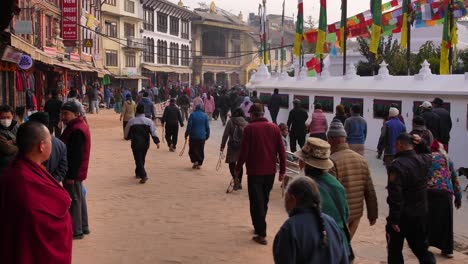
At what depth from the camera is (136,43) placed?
51688 millimetres

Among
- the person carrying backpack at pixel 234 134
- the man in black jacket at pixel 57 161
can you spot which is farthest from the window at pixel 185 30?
the man in black jacket at pixel 57 161

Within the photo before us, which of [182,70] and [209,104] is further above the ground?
[182,70]

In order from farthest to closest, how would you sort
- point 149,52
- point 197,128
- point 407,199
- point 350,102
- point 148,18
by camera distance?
point 148,18
point 149,52
point 350,102
point 197,128
point 407,199

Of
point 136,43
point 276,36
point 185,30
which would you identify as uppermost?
point 276,36

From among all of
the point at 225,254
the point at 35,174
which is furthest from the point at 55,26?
the point at 35,174

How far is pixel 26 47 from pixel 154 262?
11.4 meters

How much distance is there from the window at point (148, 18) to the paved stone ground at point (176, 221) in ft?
144

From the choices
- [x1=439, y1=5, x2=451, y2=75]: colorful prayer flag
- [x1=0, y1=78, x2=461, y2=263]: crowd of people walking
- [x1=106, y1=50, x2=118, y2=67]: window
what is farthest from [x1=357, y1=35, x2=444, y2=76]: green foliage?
[x1=106, y1=50, x2=118, y2=67]: window

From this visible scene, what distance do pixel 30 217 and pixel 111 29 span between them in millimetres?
47633

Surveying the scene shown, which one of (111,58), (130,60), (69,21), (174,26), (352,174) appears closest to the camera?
(352,174)

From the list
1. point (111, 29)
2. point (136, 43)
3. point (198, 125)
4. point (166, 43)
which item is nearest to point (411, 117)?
point (198, 125)

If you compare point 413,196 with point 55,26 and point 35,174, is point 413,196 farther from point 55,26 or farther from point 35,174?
point 55,26

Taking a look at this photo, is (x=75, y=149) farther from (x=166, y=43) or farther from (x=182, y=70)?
(x=182, y=70)

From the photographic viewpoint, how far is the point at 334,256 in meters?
3.48
